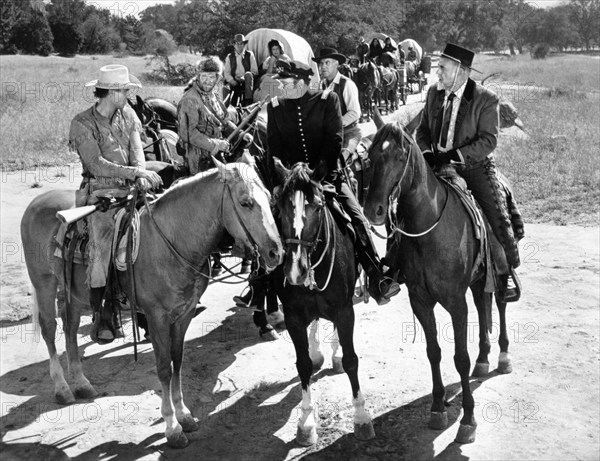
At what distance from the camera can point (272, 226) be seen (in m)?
5.32

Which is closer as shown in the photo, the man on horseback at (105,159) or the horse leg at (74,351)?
the man on horseback at (105,159)

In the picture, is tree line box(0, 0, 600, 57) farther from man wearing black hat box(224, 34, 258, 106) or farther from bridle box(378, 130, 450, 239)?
bridle box(378, 130, 450, 239)

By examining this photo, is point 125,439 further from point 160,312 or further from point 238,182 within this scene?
point 238,182

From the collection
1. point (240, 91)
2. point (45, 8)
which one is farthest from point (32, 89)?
point (45, 8)

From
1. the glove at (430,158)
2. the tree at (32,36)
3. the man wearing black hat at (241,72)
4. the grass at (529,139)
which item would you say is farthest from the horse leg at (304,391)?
the tree at (32,36)

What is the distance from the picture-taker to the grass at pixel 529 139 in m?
13.9

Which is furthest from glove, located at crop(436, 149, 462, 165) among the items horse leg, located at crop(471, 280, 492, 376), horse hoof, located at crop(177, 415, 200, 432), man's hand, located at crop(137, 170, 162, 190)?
horse hoof, located at crop(177, 415, 200, 432)

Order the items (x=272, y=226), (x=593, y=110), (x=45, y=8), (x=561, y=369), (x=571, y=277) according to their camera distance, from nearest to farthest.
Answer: (x=272, y=226)
(x=561, y=369)
(x=571, y=277)
(x=593, y=110)
(x=45, y=8)

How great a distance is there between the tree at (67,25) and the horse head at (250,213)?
49906 millimetres

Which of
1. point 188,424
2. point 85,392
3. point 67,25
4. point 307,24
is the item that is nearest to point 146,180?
point 188,424

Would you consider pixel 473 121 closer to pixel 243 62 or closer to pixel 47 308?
pixel 47 308

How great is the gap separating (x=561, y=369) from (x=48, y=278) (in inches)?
206

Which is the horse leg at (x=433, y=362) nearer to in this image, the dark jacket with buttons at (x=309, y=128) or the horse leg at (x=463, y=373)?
the horse leg at (x=463, y=373)

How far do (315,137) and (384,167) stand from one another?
1.03m
